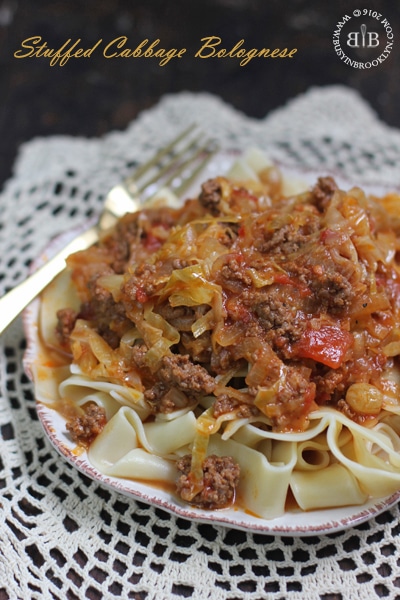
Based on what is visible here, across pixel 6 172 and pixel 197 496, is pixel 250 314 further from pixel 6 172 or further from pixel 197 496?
pixel 6 172

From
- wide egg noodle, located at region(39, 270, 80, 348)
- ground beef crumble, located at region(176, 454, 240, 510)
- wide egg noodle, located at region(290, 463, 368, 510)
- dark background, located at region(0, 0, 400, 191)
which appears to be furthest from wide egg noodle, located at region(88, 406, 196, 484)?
dark background, located at region(0, 0, 400, 191)

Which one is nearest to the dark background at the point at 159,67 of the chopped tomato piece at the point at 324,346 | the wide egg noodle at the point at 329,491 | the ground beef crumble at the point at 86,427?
the ground beef crumble at the point at 86,427

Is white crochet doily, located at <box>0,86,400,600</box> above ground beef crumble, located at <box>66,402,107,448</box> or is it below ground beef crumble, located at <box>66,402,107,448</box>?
below

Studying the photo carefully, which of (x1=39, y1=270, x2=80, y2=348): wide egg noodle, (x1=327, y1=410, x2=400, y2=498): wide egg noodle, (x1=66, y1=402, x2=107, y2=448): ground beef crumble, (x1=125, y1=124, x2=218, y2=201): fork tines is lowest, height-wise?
(x1=327, y1=410, x2=400, y2=498): wide egg noodle

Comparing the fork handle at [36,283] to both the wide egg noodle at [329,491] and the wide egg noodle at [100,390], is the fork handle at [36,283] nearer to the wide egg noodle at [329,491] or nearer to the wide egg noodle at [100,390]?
the wide egg noodle at [100,390]

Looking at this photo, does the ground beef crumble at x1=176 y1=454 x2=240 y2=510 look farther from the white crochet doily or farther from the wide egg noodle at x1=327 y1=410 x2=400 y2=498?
the wide egg noodle at x1=327 y1=410 x2=400 y2=498

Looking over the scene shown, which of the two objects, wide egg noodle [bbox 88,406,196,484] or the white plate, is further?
wide egg noodle [bbox 88,406,196,484]

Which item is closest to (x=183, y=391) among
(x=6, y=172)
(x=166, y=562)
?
(x=166, y=562)

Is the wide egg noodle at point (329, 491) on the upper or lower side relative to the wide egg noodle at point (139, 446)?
lower
